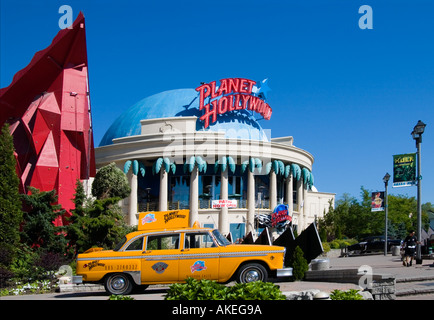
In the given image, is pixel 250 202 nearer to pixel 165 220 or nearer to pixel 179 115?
pixel 179 115

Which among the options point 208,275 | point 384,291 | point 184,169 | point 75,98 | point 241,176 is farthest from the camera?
point 241,176

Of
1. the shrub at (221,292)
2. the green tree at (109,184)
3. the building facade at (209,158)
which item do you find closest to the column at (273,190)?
the building facade at (209,158)

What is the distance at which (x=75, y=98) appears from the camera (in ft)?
94.0

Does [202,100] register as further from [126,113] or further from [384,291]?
[384,291]

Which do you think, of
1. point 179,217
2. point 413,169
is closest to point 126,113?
point 413,169

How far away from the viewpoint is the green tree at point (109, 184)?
88.2 feet

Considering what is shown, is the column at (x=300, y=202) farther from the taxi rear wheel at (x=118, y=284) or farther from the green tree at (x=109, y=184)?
the taxi rear wheel at (x=118, y=284)

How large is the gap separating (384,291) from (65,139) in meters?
19.9

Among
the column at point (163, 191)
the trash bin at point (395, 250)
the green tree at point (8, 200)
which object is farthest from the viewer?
the column at point (163, 191)

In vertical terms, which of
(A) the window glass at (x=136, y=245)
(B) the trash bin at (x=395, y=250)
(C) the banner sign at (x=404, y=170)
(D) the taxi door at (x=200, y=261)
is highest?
(C) the banner sign at (x=404, y=170)

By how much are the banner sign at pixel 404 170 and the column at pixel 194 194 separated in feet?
73.9

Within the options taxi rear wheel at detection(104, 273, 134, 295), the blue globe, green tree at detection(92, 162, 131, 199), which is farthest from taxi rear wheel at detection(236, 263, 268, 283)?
the blue globe

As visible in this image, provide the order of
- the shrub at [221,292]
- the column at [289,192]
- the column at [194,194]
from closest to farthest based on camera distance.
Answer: the shrub at [221,292], the column at [194,194], the column at [289,192]

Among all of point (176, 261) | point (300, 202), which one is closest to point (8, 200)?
point (176, 261)
